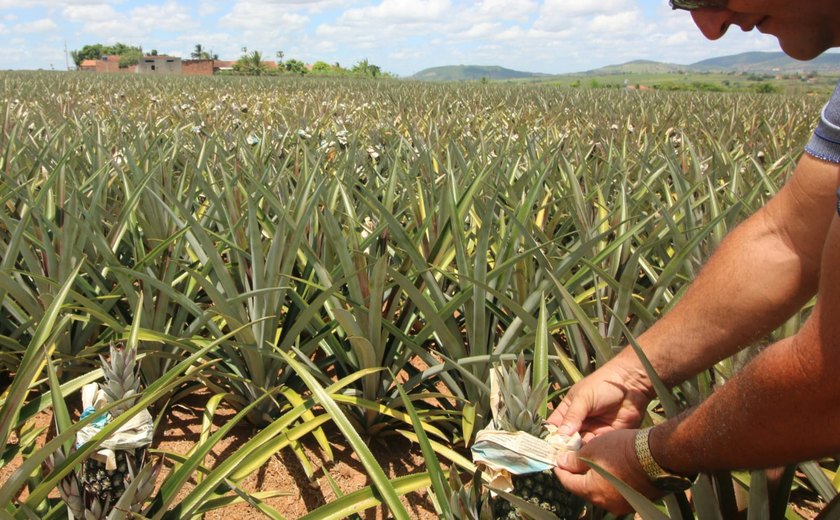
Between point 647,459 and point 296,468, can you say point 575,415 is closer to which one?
point 647,459

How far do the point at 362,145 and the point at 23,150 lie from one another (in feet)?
5.47

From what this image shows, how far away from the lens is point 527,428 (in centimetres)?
85

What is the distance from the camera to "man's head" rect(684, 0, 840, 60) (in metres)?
0.73

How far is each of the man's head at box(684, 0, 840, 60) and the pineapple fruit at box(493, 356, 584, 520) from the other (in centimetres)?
54

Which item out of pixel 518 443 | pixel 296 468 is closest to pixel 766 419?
pixel 518 443

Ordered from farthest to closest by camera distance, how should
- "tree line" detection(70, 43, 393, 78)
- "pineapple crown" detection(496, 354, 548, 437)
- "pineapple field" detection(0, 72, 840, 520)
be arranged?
"tree line" detection(70, 43, 393, 78)
"pineapple field" detection(0, 72, 840, 520)
"pineapple crown" detection(496, 354, 548, 437)

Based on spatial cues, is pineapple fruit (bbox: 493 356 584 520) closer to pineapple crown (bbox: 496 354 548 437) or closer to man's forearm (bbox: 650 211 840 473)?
pineapple crown (bbox: 496 354 548 437)

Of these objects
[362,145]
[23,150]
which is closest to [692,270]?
[362,145]

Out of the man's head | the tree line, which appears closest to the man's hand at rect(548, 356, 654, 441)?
the man's head

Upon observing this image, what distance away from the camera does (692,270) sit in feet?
6.01

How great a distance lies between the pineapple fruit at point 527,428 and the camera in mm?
834

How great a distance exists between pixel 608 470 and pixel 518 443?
157 mm

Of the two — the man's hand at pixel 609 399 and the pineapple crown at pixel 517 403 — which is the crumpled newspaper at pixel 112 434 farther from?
the man's hand at pixel 609 399

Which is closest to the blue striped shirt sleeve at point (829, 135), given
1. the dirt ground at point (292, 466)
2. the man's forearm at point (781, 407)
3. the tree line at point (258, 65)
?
the man's forearm at point (781, 407)
